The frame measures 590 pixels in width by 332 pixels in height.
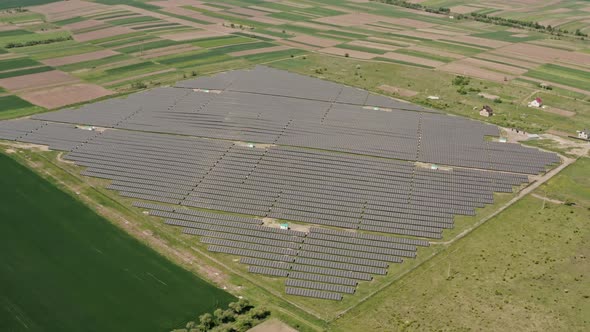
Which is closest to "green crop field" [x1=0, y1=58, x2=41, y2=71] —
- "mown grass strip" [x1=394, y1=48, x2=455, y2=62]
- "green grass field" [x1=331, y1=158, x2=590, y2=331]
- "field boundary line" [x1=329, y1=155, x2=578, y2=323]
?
"mown grass strip" [x1=394, y1=48, x2=455, y2=62]

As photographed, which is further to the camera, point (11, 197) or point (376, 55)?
point (376, 55)

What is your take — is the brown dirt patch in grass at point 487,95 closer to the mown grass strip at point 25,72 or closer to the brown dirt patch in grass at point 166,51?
the brown dirt patch in grass at point 166,51

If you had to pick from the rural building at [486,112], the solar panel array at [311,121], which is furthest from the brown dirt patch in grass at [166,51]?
the rural building at [486,112]

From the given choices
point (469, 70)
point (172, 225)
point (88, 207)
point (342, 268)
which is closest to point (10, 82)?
point (88, 207)

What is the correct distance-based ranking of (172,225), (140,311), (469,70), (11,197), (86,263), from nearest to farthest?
(140,311), (86,263), (172,225), (11,197), (469,70)

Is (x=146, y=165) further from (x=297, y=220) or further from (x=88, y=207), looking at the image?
(x=297, y=220)
